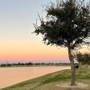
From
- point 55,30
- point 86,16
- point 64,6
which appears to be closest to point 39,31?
point 55,30

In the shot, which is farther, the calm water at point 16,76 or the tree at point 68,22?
the calm water at point 16,76

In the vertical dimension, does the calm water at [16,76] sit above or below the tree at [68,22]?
below

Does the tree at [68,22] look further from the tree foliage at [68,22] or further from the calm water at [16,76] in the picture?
the calm water at [16,76]

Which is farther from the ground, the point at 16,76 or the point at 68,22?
the point at 68,22

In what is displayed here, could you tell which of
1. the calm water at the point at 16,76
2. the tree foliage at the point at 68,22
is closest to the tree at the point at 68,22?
the tree foliage at the point at 68,22

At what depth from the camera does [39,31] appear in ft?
63.3

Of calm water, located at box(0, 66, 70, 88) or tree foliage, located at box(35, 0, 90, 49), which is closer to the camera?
tree foliage, located at box(35, 0, 90, 49)

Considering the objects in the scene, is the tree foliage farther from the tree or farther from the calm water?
the calm water

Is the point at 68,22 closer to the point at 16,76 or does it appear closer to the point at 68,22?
the point at 68,22

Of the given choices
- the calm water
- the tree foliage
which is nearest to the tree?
the tree foliage

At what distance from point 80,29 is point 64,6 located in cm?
253

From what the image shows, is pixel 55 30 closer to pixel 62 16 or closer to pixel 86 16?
pixel 62 16

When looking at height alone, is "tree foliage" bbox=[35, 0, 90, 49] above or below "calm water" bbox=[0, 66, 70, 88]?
above

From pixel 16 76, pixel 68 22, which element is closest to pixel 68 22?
pixel 68 22
